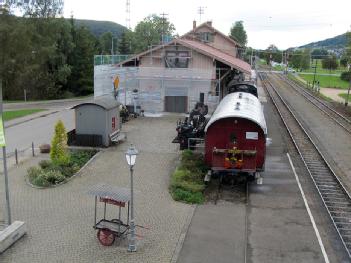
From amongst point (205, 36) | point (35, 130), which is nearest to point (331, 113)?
point (205, 36)

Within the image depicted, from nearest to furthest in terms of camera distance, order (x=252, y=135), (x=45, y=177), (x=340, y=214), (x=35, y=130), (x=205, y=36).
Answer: (x=340, y=214) → (x=252, y=135) → (x=45, y=177) → (x=35, y=130) → (x=205, y=36)

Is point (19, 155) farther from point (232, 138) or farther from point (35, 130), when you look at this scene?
point (232, 138)

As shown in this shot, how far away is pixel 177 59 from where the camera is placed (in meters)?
37.3

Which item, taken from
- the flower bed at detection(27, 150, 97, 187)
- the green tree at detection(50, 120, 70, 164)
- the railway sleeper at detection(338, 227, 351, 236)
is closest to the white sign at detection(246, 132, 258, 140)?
the railway sleeper at detection(338, 227, 351, 236)

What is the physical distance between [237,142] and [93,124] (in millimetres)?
9541

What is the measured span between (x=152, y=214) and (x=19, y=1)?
5185cm

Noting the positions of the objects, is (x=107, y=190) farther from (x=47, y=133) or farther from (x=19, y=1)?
(x=19, y=1)

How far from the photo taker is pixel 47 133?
99.5ft

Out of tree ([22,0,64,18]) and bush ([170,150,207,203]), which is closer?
bush ([170,150,207,203])

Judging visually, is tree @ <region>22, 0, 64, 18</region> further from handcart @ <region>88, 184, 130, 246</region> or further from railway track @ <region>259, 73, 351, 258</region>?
handcart @ <region>88, 184, 130, 246</region>

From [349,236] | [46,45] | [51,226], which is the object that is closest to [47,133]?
[51,226]

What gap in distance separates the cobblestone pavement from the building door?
14.2m

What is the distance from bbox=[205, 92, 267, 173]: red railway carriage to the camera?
17.9 m

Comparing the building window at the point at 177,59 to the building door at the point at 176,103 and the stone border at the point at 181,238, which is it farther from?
the stone border at the point at 181,238
